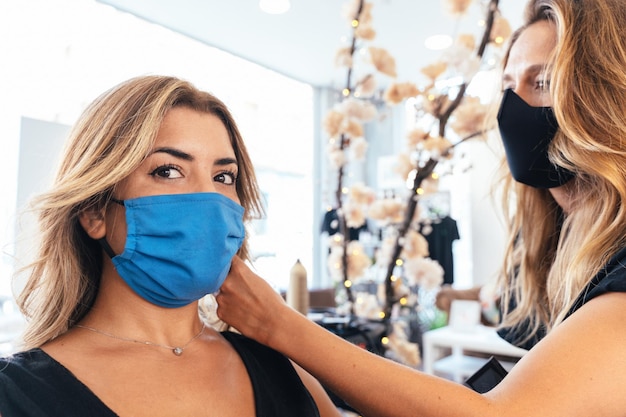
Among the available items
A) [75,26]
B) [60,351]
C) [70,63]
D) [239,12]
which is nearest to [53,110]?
[70,63]

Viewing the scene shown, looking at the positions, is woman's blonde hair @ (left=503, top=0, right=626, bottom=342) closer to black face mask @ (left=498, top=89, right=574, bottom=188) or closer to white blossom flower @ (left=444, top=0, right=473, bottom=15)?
black face mask @ (left=498, top=89, right=574, bottom=188)

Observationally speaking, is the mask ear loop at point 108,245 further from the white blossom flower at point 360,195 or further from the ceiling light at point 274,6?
the ceiling light at point 274,6

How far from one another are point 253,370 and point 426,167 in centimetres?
123

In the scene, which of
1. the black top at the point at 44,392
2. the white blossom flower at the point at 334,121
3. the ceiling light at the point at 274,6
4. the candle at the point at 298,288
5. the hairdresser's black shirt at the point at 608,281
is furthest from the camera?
the ceiling light at the point at 274,6

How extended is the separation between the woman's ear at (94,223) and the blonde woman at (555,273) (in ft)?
1.01

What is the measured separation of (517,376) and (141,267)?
77 cm

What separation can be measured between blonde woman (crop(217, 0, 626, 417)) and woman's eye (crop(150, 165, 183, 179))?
0.90 feet

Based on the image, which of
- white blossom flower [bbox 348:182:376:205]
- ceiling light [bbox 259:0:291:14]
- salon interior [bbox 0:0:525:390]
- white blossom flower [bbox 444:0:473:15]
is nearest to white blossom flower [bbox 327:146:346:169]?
salon interior [bbox 0:0:525:390]

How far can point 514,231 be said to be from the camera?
1.65 m

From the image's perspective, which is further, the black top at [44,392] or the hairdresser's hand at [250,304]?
the hairdresser's hand at [250,304]

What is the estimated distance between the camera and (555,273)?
4.54ft

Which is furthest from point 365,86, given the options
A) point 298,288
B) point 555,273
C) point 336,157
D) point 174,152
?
point 174,152

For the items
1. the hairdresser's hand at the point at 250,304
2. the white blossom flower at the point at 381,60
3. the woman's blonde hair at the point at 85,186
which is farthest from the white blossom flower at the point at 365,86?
the hairdresser's hand at the point at 250,304

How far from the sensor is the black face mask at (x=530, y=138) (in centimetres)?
122
